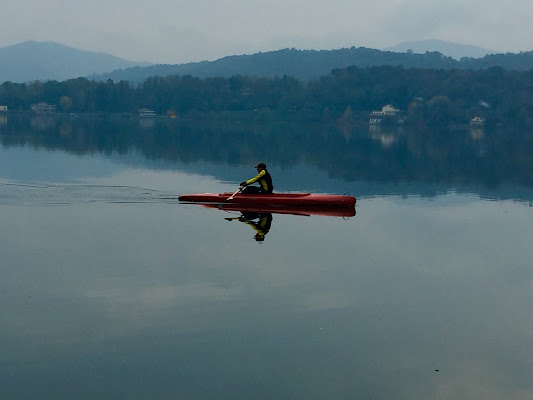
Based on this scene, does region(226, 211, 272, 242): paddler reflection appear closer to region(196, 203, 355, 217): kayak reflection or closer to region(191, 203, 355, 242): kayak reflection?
region(191, 203, 355, 242): kayak reflection

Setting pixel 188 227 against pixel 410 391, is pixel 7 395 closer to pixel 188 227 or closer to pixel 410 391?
pixel 410 391

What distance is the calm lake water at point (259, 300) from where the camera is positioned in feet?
49.0

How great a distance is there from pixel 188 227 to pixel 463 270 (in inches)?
436

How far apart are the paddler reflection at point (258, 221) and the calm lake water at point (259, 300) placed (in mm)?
363

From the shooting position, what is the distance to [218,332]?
1734 centimetres

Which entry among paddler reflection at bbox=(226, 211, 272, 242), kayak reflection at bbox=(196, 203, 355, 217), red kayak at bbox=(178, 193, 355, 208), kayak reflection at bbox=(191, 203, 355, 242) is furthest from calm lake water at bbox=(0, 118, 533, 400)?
red kayak at bbox=(178, 193, 355, 208)

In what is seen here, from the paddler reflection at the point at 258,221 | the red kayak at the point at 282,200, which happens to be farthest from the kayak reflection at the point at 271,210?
the red kayak at the point at 282,200

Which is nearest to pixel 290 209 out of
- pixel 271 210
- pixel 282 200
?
pixel 282 200

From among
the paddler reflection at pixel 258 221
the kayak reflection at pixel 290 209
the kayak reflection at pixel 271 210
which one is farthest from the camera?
the kayak reflection at pixel 290 209

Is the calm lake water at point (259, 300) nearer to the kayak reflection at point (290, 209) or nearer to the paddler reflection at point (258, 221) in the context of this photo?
the paddler reflection at point (258, 221)

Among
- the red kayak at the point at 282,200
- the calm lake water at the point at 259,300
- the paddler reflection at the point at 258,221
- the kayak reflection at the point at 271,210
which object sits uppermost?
the red kayak at the point at 282,200

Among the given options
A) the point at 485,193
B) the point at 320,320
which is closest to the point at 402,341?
the point at 320,320

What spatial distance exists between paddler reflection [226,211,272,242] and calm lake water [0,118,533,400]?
36cm

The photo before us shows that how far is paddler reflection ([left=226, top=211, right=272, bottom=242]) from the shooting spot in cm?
2914
